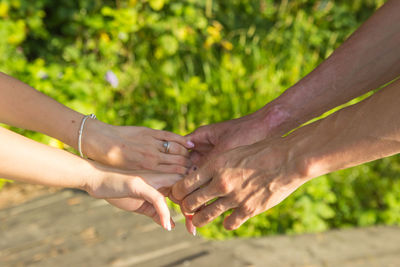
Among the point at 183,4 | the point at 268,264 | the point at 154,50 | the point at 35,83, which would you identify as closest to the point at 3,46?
the point at 35,83

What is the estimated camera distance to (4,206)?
9.05 ft

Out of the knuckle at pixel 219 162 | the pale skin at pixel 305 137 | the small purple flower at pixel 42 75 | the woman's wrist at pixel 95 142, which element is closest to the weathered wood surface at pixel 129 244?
the pale skin at pixel 305 137

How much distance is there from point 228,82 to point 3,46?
1696 mm

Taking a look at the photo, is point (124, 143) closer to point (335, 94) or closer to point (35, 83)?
point (335, 94)

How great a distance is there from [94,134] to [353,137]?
1.08 metres

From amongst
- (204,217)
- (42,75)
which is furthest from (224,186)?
(42,75)

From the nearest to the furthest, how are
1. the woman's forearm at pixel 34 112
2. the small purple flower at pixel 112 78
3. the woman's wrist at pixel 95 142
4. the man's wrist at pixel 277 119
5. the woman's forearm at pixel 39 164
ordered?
the woman's forearm at pixel 39 164, the woman's forearm at pixel 34 112, the woman's wrist at pixel 95 142, the man's wrist at pixel 277 119, the small purple flower at pixel 112 78

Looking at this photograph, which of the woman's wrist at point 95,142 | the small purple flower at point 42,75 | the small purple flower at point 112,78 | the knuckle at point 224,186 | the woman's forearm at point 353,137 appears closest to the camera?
the woman's forearm at point 353,137

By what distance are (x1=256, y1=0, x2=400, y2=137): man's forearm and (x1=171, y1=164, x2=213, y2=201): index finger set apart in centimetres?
47

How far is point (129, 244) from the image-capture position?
233 cm

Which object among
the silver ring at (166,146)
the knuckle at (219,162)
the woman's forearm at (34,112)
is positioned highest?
the woman's forearm at (34,112)

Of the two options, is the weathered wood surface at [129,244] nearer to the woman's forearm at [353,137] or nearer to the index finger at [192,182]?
the index finger at [192,182]

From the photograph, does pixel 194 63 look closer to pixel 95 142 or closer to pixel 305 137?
pixel 95 142

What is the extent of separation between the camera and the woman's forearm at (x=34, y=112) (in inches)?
70.1
